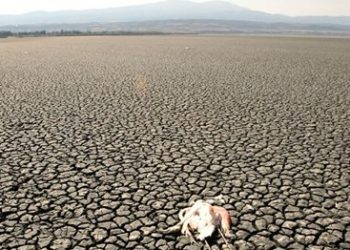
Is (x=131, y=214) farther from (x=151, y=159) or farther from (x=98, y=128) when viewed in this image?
(x=98, y=128)

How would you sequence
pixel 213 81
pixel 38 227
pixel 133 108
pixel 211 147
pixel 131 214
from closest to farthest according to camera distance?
pixel 38 227
pixel 131 214
pixel 211 147
pixel 133 108
pixel 213 81

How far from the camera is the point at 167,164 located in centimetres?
554

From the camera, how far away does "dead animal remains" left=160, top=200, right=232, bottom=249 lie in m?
3.86

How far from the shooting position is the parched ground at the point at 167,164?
12.8 ft

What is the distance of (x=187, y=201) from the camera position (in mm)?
4488

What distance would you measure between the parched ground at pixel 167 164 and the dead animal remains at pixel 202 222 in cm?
11

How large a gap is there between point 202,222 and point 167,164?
1666 mm

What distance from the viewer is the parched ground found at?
391 cm

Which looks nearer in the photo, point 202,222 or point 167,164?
point 202,222

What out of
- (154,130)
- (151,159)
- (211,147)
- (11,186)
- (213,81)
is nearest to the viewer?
(11,186)

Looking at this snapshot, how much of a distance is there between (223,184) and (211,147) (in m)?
1.35

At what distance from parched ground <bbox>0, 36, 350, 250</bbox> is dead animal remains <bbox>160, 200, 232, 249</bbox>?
11 centimetres

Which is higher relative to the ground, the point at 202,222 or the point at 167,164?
the point at 167,164

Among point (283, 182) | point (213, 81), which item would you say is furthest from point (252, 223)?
point (213, 81)
